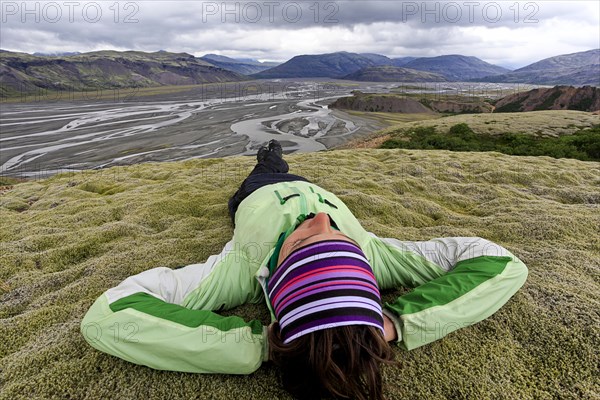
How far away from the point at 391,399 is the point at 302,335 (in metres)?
0.82

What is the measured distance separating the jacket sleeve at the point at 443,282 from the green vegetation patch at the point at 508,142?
663 inches

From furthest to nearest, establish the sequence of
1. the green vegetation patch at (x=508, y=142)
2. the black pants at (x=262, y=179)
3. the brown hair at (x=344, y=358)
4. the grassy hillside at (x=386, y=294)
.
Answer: the green vegetation patch at (x=508, y=142)
the black pants at (x=262, y=179)
the grassy hillside at (x=386, y=294)
the brown hair at (x=344, y=358)

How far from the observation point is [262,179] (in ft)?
15.3

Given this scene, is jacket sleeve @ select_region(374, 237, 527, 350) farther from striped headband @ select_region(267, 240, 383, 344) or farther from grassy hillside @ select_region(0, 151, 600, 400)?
striped headband @ select_region(267, 240, 383, 344)

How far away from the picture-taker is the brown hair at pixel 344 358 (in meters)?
1.58

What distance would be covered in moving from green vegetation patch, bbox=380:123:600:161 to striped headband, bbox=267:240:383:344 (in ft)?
59.9

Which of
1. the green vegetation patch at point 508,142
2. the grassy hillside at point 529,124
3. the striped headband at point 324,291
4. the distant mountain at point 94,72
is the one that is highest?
the distant mountain at point 94,72

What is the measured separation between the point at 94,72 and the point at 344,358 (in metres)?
173

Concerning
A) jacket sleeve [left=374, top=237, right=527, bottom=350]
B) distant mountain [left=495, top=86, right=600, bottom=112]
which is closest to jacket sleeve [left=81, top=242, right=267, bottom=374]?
jacket sleeve [left=374, top=237, right=527, bottom=350]

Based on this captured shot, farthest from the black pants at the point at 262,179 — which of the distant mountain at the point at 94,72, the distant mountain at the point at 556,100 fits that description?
the distant mountain at the point at 94,72

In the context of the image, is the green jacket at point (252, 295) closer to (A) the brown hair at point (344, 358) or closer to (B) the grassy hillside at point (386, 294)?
(B) the grassy hillside at point (386, 294)

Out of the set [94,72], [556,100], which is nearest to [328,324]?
[556,100]

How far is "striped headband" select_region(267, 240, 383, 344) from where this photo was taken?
5.41ft

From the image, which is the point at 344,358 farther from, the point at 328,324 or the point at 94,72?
the point at 94,72
